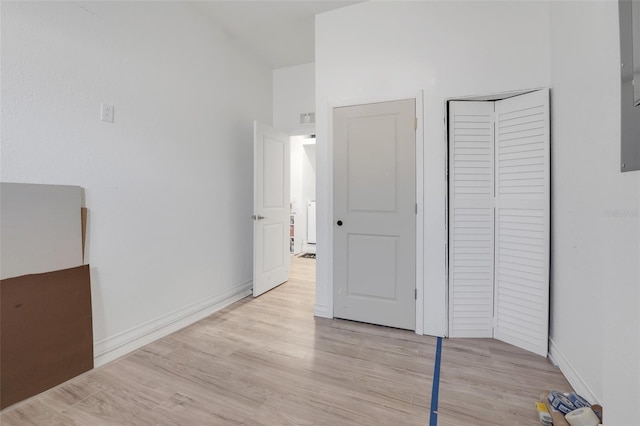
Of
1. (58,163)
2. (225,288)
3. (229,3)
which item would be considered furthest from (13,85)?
(225,288)

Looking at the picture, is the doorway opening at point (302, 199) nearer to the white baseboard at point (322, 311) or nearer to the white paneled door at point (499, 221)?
the white baseboard at point (322, 311)

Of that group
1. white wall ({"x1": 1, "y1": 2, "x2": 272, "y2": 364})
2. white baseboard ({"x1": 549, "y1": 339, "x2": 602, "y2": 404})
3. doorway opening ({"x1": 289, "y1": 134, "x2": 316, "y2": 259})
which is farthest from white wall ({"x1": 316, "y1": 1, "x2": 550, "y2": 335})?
doorway opening ({"x1": 289, "y1": 134, "x2": 316, "y2": 259})

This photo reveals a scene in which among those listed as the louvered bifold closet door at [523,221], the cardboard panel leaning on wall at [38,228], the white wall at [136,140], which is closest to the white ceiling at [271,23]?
the white wall at [136,140]

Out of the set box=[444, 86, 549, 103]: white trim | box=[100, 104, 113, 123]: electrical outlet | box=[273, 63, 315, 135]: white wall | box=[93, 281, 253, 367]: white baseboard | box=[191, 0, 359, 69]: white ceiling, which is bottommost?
box=[93, 281, 253, 367]: white baseboard

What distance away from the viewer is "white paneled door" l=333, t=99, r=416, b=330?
2.47 m

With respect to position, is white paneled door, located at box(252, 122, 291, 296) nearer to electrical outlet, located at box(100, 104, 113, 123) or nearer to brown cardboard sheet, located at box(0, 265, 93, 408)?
electrical outlet, located at box(100, 104, 113, 123)

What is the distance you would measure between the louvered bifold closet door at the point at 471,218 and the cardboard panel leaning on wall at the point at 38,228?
2751 mm

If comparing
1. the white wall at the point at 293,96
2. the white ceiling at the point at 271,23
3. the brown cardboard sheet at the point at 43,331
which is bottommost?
the brown cardboard sheet at the point at 43,331

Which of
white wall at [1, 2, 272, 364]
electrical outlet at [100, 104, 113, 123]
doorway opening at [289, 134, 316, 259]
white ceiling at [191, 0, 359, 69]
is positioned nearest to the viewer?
white wall at [1, 2, 272, 364]

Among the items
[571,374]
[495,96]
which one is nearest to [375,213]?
[495,96]

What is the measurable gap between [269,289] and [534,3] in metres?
3.74

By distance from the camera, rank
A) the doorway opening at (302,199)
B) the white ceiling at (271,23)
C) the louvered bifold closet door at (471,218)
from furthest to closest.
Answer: the doorway opening at (302,199)
the white ceiling at (271,23)
the louvered bifold closet door at (471,218)

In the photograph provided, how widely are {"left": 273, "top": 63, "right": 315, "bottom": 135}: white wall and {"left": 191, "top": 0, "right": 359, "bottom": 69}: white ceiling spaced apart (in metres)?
0.25

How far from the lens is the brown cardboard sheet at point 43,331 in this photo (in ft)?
5.11
